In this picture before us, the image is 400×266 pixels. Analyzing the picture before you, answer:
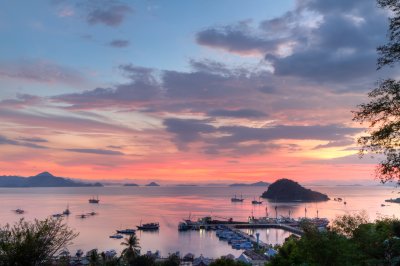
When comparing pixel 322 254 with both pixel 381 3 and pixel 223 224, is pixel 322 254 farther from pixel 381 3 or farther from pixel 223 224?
pixel 223 224

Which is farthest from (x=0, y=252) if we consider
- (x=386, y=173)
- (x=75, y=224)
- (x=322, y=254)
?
(x=75, y=224)

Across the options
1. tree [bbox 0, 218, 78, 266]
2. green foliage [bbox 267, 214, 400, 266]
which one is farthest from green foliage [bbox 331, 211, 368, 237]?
tree [bbox 0, 218, 78, 266]

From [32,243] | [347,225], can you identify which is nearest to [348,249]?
[347,225]

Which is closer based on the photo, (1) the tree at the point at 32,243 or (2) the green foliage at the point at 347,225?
(1) the tree at the point at 32,243

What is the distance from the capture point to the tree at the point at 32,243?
14203 mm

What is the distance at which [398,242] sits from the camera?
74.8 feet

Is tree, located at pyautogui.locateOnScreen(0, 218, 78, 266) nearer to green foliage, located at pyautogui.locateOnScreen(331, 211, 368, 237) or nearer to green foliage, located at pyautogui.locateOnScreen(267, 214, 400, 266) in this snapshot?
green foliage, located at pyautogui.locateOnScreen(267, 214, 400, 266)

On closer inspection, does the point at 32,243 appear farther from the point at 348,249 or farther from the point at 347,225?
the point at 347,225

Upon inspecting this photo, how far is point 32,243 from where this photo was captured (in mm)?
14500

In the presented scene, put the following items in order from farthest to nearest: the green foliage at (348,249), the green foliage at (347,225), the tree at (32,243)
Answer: the green foliage at (347,225), the green foliage at (348,249), the tree at (32,243)

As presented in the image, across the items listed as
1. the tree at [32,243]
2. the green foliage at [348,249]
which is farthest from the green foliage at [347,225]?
the tree at [32,243]

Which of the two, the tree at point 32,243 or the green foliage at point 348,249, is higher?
the tree at point 32,243

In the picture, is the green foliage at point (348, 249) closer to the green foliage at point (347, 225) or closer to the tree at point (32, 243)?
the green foliage at point (347, 225)

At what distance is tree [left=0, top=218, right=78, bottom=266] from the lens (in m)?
Result: 14.2
